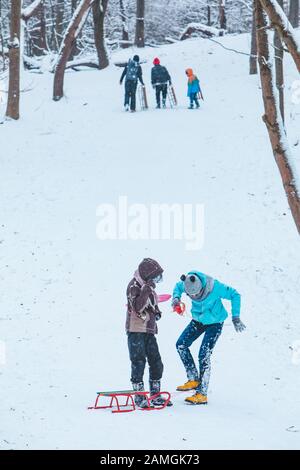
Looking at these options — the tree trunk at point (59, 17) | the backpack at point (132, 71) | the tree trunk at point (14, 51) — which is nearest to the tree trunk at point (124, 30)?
the tree trunk at point (59, 17)

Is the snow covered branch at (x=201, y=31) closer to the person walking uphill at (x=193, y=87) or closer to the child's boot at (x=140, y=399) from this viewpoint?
the person walking uphill at (x=193, y=87)

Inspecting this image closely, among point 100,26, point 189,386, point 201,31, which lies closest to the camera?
point 189,386

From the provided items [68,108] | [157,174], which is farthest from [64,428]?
[68,108]

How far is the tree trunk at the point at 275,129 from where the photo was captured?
8344mm

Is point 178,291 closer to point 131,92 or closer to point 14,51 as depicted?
point 14,51

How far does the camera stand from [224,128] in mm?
22766

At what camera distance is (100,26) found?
3112cm

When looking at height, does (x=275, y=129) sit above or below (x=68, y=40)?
below

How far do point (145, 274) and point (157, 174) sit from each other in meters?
11.1

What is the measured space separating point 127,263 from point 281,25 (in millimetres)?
7062

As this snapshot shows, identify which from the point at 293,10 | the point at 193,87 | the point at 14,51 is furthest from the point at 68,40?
the point at 293,10

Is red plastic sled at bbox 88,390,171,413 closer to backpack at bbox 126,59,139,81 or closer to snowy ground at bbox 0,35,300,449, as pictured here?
snowy ground at bbox 0,35,300,449

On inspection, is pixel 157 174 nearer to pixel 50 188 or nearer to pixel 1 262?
pixel 50 188

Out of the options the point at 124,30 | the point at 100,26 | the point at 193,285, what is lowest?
the point at 193,285
